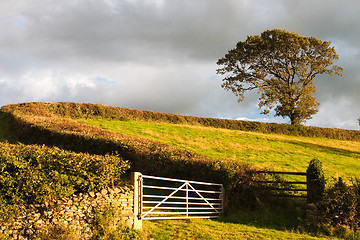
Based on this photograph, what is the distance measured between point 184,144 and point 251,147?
6.55 meters

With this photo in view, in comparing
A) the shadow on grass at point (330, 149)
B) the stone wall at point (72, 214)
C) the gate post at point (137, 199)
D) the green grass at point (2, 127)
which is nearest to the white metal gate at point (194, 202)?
the gate post at point (137, 199)

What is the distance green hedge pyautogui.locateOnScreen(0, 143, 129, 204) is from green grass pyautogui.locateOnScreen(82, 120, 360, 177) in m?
12.3

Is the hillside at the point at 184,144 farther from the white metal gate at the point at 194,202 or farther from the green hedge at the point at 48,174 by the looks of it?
the green hedge at the point at 48,174

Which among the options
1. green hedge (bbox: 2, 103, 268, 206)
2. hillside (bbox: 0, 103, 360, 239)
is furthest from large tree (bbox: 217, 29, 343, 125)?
green hedge (bbox: 2, 103, 268, 206)

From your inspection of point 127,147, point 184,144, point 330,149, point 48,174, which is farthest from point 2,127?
point 330,149

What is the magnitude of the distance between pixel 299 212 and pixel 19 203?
1234 centimetres

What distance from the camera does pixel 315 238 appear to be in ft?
43.2

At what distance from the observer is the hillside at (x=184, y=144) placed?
643 inches

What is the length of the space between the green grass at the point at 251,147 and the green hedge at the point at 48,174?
12.3 m

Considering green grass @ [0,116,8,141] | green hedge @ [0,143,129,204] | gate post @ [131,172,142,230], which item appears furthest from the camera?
green grass @ [0,116,8,141]

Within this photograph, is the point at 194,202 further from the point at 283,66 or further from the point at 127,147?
the point at 283,66

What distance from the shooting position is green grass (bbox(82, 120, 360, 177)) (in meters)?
24.2

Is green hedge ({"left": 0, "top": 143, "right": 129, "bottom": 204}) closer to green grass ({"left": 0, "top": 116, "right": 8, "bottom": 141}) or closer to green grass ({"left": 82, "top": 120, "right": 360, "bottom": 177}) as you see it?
green grass ({"left": 82, "top": 120, "right": 360, "bottom": 177})

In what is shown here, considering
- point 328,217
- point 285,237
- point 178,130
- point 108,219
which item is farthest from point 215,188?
point 178,130
